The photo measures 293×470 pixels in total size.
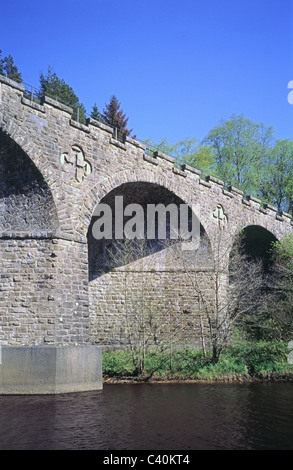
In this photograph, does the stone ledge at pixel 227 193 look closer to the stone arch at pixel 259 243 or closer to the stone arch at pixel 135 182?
the stone arch at pixel 135 182

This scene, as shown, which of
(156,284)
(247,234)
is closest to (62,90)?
(247,234)

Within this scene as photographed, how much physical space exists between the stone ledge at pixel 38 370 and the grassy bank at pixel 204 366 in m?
3.41

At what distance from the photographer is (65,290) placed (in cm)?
1474

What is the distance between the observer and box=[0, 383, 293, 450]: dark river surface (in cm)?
912

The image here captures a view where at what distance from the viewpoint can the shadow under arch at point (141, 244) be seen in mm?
19828

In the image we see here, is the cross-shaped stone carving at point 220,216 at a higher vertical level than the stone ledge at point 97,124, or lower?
lower

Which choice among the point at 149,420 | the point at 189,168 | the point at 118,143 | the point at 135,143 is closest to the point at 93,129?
the point at 118,143

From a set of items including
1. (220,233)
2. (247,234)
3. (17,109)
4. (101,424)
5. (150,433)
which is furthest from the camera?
(247,234)

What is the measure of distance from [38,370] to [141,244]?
24.1 ft

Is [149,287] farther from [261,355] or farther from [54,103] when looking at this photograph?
[54,103]

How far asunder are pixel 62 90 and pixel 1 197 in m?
A: 28.9

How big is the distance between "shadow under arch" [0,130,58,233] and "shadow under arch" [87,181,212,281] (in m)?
4.61

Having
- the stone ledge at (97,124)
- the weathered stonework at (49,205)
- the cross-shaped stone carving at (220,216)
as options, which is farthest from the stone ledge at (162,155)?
the cross-shaped stone carving at (220,216)
